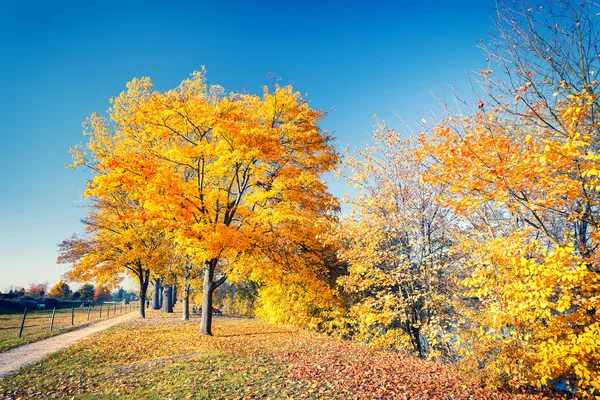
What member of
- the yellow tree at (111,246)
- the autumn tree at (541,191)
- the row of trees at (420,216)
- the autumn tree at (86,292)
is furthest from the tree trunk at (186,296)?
the autumn tree at (86,292)

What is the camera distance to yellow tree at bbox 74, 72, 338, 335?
461 inches

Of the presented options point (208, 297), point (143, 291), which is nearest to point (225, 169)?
point (208, 297)

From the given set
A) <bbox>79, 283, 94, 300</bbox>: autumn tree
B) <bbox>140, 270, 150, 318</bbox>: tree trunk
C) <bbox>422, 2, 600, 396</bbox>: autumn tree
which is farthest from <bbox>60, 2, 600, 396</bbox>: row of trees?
<bbox>79, 283, 94, 300</bbox>: autumn tree

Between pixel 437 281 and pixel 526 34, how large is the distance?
24.3ft

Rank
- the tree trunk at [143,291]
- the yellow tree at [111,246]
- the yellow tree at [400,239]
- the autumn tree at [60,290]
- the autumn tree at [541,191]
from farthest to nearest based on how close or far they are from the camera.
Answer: the autumn tree at [60,290] < the tree trunk at [143,291] < the yellow tree at [111,246] < the yellow tree at [400,239] < the autumn tree at [541,191]

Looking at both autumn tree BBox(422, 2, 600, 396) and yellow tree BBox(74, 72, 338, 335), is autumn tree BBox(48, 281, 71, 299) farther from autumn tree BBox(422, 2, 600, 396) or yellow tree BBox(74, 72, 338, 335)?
autumn tree BBox(422, 2, 600, 396)

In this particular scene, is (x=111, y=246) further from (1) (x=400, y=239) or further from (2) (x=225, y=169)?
(1) (x=400, y=239)

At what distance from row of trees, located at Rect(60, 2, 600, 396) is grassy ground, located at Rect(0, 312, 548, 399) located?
1.47m

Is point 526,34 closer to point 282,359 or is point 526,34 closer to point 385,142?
point 385,142

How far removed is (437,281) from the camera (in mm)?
10344

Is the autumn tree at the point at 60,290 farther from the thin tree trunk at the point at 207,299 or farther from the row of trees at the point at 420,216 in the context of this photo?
the thin tree trunk at the point at 207,299

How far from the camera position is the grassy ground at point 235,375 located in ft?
21.2

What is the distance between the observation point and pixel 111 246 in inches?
848

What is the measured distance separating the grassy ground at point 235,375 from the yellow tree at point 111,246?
33.7 feet
